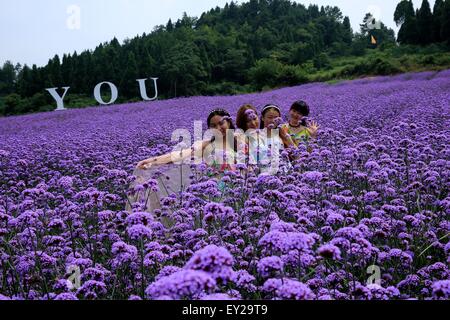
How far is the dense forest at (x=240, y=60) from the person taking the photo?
2134 centimetres

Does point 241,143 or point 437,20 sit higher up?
point 437,20

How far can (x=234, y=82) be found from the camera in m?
41.6

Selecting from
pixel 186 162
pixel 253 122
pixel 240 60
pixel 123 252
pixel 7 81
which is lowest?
pixel 123 252

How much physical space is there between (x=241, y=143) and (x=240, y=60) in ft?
128

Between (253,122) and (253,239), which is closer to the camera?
(253,239)

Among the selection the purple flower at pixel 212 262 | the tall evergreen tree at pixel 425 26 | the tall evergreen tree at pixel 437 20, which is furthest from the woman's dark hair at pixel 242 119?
the tall evergreen tree at pixel 425 26

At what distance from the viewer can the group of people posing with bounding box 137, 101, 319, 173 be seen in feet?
16.1

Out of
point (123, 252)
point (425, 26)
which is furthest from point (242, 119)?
point (425, 26)

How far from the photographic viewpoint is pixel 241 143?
5348mm

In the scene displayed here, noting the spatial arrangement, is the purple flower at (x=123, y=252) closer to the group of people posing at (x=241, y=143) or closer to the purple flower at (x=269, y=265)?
the purple flower at (x=269, y=265)

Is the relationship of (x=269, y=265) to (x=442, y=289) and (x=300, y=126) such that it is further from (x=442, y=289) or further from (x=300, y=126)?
(x=300, y=126)

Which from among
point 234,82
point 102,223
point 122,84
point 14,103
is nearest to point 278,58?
point 234,82

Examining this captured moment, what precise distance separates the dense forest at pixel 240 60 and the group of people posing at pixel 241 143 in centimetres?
1302
